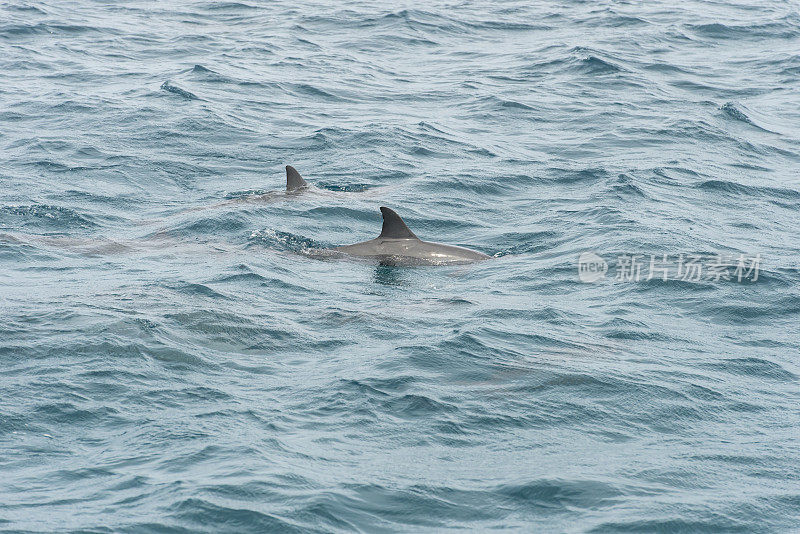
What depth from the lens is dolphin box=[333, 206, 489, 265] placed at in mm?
14609

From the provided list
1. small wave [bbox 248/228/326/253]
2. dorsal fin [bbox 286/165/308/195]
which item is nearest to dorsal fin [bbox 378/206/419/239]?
small wave [bbox 248/228/326/253]

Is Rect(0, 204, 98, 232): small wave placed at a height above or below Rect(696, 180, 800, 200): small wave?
below

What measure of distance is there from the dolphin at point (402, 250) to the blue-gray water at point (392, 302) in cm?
39

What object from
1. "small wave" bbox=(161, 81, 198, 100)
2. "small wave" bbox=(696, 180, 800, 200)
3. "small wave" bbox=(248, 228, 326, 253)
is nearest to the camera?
"small wave" bbox=(248, 228, 326, 253)

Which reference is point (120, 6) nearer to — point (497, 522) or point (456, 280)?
point (456, 280)

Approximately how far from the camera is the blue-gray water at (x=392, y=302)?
322 inches

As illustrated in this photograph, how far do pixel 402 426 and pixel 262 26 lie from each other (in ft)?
89.2

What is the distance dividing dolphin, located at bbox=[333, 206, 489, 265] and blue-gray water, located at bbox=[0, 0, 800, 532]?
1.27ft

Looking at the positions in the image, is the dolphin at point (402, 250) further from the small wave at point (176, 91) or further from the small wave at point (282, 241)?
the small wave at point (176, 91)

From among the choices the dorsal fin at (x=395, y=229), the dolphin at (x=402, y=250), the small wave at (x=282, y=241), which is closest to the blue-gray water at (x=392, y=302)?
the small wave at (x=282, y=241)

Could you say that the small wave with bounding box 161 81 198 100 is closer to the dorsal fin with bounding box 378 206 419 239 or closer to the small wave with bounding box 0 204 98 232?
the small wave with bounding box 0 204 98 232

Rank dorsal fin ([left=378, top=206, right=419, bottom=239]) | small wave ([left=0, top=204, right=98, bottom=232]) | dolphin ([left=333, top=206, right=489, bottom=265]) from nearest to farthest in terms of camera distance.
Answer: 1. dolphin ([left=333, top=206, right=489, bottom=265])
2. dorsal fin ([left=378, top=206, right=419, bottom=239])
3. small wave ([left=0, top=204, right=98, bottom=232])

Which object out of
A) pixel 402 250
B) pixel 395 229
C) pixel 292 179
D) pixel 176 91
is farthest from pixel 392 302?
pixel 176 91

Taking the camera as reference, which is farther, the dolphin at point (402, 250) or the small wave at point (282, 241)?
the small wave at point (282, 241)
